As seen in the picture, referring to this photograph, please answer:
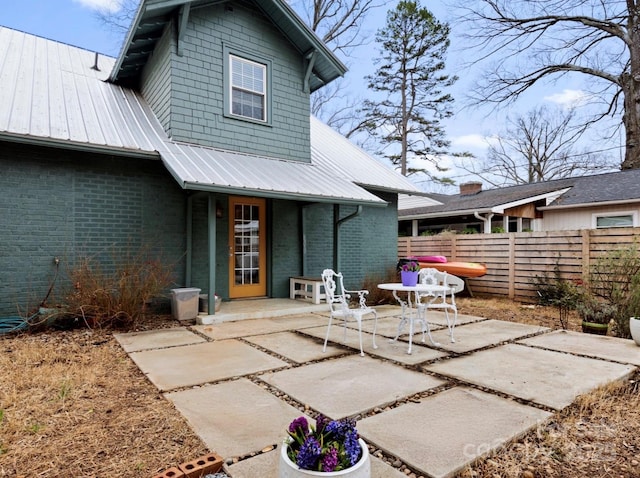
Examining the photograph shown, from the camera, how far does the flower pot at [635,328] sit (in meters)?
4.77

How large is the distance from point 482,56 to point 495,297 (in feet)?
35.2

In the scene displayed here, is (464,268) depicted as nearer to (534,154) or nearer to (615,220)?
(615,220)

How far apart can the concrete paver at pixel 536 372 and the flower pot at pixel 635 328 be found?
1106 mm

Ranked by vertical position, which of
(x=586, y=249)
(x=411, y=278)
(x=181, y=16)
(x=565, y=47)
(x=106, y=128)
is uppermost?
(x=565, y=47)

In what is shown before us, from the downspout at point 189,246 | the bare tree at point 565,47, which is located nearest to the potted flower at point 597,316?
the downspout at point 189,246

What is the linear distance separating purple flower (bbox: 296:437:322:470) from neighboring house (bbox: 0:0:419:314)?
448 cm

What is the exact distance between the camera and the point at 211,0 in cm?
741

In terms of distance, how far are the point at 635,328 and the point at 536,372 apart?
204cm

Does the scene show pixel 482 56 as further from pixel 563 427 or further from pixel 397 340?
pixel 563 427

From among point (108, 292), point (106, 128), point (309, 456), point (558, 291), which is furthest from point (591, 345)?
point (106, 128)

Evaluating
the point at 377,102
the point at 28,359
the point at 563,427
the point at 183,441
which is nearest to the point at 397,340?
the point at 563,427

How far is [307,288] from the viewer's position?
8.21 m

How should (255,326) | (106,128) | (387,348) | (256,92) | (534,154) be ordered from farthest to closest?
(534,154), (256,92), (106,128), (255,326), (387,348)

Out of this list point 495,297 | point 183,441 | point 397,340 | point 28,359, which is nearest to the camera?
point 183,441
